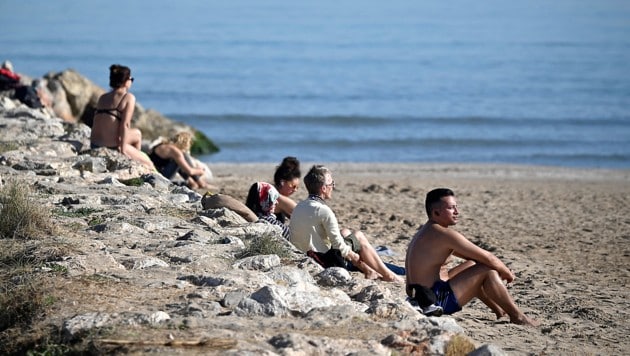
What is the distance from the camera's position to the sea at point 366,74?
26719mm

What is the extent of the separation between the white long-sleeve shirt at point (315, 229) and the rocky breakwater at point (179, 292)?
264mm

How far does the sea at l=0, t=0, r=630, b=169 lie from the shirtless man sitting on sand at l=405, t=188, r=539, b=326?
A: 51.0ft

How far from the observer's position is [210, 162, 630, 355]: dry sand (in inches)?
321

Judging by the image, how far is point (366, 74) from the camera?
141 ft

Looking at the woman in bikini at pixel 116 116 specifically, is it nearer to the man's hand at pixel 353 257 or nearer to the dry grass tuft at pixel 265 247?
the man's hand at pixel 353 257

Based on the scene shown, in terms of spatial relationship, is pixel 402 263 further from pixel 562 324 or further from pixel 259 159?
pixel 259 159

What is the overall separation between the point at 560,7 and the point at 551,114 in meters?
58.4

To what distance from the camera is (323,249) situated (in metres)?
9.00

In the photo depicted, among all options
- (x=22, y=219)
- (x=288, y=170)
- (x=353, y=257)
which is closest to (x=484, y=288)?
(x=353, y=257)

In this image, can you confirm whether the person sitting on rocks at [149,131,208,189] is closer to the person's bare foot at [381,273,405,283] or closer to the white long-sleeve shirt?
the person's bare foot at [381,273,405,283]

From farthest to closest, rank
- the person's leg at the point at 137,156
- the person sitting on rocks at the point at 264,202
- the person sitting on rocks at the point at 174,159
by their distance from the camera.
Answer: the person sitting on rocks at the point at 174,159
the person's leg at the point at 137,156
the person sitting on rocks at the point at 264,202

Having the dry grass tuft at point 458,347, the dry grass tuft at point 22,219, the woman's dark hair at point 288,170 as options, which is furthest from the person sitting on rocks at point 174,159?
the dry grass tuft at point 458,347

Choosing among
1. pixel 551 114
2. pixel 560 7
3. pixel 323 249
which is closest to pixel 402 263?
pixel 323 249

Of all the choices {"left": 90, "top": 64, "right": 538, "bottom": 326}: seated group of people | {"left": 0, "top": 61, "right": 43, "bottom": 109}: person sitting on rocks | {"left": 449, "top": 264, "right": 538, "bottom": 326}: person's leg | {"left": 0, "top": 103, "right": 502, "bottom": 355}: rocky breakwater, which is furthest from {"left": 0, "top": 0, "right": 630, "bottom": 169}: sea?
{"left": 449, "top": 264, "right": 538, "bottom": 326}: person's leg
